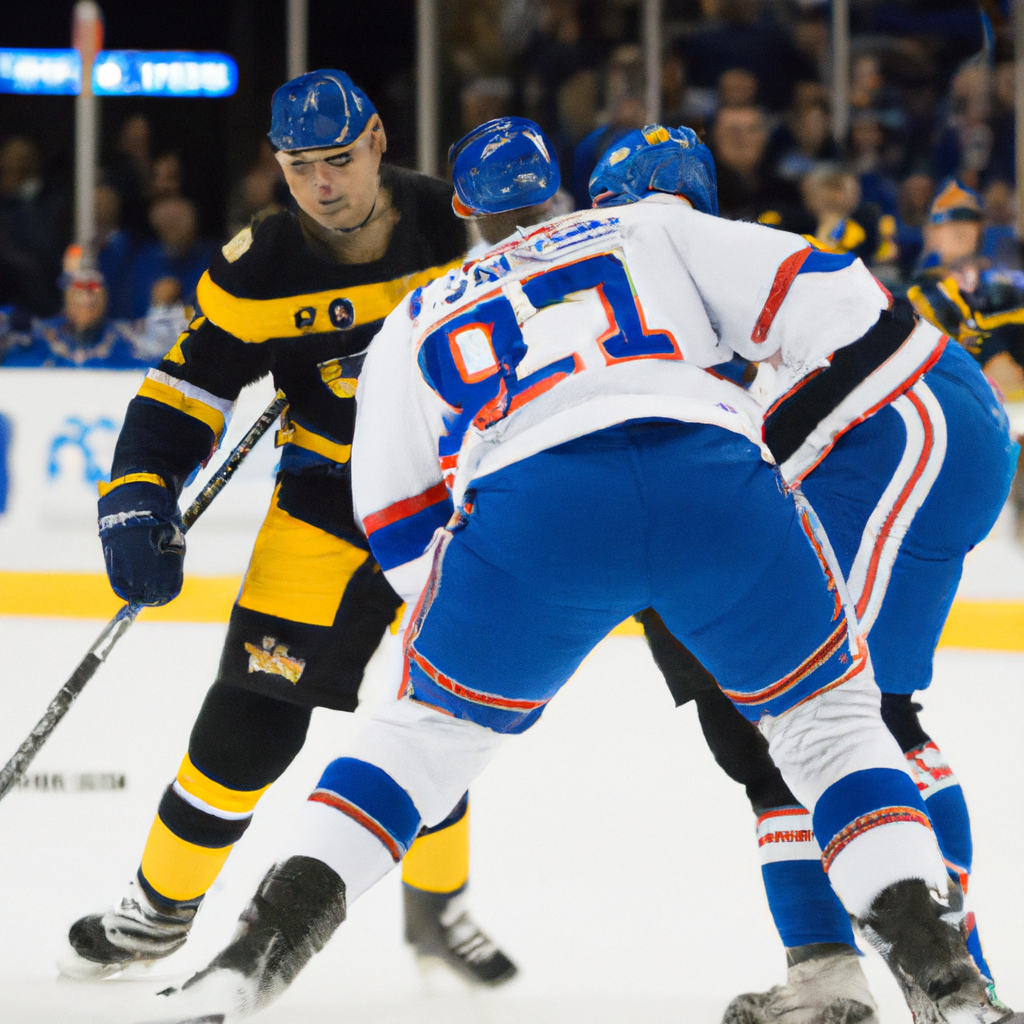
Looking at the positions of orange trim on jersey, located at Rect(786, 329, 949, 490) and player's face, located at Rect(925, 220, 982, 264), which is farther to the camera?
player's face, located at Rect(925, 220, 982, 264)

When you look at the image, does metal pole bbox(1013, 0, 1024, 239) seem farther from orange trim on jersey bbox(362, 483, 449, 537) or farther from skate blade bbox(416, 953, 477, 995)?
orange trim on jersey bbox(362, 483, 449, 537)

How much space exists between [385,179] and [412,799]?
0.99 metres

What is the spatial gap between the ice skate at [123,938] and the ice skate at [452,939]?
0.31 meters

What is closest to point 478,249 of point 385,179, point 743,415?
point 385,179

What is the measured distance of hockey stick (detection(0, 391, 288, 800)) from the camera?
1940mm

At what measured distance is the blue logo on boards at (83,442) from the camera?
13.3ft

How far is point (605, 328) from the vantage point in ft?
4.66

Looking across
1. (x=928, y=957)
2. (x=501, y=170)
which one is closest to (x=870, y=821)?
(x=928, y=957)

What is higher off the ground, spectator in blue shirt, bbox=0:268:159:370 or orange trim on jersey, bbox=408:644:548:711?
orange trim on jersey, bbox=408:644:548:711

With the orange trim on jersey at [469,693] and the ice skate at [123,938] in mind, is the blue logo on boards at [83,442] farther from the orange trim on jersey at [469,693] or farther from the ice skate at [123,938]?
the orange trim on jersey at [469,693]

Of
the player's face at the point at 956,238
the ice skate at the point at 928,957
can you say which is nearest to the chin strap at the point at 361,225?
the ice skate at the point at 928,957

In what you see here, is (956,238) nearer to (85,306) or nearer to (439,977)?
(85,306)

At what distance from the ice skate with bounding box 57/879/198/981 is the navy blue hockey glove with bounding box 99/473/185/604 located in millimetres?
436

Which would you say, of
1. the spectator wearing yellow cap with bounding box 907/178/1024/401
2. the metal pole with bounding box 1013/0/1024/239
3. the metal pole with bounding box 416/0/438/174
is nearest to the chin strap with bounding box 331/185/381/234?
the spectator wearing yellow cap with bounding box 907/178/1024/401
